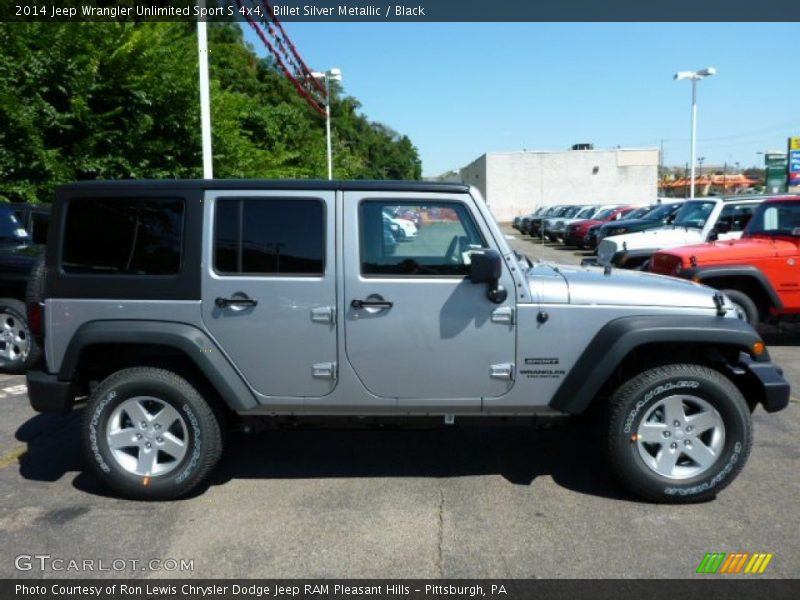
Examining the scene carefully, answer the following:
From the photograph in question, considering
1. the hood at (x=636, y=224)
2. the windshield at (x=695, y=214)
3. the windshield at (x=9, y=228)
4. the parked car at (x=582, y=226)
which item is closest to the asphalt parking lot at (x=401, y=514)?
the windshield at (x=9, y=228)

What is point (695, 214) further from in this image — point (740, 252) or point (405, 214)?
point (405, 214)

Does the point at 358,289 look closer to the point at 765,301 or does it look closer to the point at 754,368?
the point at 754,368

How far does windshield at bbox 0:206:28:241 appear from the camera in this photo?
8.01 meters

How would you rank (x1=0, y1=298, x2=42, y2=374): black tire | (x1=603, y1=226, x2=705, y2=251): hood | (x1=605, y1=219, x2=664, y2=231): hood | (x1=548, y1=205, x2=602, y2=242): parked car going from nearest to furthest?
(x1=0, y1=298, x2=42, y2=374): black tire, (x1=603, y1=226, x2=705, y2=251): hood, (x1=605, y1=219, x2=664, y2=231): hood, (x1=548, y1=205, x2=602, y2=242): parked car

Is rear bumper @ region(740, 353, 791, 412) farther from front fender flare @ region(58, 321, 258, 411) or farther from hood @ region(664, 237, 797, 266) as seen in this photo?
hood @ region(664, 237, 797, 266)

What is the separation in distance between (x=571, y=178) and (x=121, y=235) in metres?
59.0

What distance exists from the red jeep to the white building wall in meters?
52.0

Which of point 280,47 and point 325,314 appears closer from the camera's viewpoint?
point 325,314

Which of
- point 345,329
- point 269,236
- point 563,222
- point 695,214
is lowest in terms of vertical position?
point 345,329

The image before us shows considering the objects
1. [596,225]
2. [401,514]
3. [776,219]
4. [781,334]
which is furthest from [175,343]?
[596,225]

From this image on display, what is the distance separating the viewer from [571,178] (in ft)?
196

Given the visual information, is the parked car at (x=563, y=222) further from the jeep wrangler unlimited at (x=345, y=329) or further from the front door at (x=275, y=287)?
the front door at (x=275, y=287)

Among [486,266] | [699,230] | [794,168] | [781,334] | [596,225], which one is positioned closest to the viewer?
[486,266]

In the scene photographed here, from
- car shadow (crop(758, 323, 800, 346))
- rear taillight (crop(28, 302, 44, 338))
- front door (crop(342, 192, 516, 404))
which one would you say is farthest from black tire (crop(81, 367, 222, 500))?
car shadow (crop(758, 323, 800, 346))
